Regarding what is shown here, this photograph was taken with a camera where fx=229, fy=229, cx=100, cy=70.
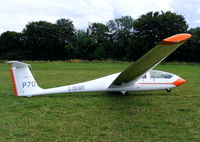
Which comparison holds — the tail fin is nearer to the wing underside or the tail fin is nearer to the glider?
the glider

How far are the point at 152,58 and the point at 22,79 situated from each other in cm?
553

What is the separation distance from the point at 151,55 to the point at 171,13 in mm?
65716

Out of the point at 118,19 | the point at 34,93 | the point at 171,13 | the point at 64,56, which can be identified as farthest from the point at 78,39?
the point at 34,93

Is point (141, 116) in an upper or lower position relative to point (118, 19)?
lower

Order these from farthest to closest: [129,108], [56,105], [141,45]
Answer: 1. [141,45]
2. [56,105]
3. [129,108]

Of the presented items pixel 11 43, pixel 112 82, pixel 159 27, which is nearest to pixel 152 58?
pixel 112 82

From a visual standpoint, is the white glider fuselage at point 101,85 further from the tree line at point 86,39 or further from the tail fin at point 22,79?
the tree line at point 86,39

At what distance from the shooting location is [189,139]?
17.3ft

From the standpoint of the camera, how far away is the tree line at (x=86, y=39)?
66.2 m

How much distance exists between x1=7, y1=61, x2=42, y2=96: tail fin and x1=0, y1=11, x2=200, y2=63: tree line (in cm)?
5703

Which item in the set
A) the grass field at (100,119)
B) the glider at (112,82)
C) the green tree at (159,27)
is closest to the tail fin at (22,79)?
the glider at (112,82)

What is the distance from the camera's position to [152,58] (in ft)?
21.4

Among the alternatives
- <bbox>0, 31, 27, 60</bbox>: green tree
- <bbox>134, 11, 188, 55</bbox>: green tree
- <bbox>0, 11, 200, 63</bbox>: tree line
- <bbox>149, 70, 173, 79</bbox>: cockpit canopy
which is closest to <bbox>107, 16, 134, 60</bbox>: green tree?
<bbox>0, 11, 200, 63</bbox>: tree line

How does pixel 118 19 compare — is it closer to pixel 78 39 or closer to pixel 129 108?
pixel 78 39
